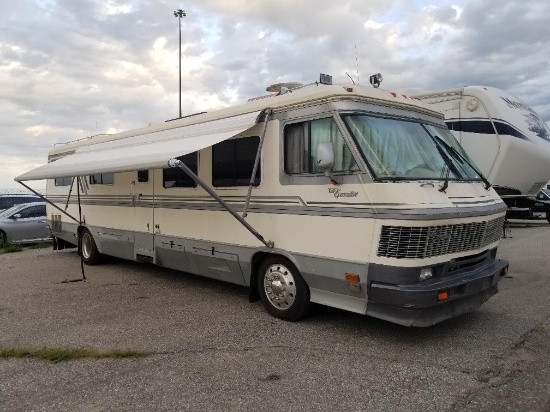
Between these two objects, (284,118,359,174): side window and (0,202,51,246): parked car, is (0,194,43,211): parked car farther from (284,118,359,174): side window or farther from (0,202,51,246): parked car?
(284,118,359,174): side window

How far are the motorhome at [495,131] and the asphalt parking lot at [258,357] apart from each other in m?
6.21

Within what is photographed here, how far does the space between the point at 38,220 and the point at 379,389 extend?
43.9 ft

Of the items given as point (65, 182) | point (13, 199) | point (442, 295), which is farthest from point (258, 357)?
point (13, 199)

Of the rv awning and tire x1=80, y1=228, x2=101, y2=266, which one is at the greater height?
the rv awning

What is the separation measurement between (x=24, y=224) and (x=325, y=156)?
1228 centimetres

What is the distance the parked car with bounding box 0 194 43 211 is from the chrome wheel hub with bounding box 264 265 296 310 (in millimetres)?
13194

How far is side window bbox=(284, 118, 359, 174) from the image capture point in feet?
17.5

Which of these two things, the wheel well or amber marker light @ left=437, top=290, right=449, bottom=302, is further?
the wheel well

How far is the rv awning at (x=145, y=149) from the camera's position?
6285mm

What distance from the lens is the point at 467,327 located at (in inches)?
225

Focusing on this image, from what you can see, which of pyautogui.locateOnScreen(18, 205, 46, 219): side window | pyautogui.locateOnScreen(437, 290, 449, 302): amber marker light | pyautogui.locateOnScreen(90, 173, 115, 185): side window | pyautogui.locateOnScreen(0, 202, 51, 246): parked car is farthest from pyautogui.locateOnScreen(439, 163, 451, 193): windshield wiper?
pyautogui.locateOnScreen(18, 205, 46, 219): side window

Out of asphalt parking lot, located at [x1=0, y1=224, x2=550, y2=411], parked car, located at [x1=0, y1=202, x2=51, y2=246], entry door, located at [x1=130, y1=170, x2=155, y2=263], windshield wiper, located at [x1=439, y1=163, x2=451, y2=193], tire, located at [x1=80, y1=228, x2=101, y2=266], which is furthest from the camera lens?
parked car, located at [x1=0, y1=202, x2=51, y2=246]

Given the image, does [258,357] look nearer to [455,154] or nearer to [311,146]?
[311,146]

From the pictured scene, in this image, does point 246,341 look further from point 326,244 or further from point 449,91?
point 449,91
